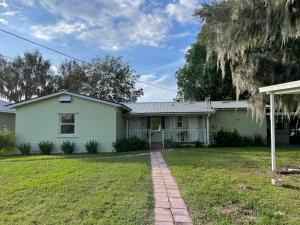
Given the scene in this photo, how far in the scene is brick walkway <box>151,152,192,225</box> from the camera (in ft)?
17.3

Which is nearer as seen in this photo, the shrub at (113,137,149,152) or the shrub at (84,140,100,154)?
the shrub at (84,140,100,154)

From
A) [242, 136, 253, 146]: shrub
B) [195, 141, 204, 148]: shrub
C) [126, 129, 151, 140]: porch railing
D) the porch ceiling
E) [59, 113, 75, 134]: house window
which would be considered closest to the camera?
[59, 113, 75, 134]: house window

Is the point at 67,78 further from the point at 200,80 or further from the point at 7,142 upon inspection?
the point at 7,142

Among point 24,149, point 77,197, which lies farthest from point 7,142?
point 77,197

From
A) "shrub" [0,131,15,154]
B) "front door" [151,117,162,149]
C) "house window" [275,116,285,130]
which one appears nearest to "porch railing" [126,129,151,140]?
"front door" [151,117,162,149]

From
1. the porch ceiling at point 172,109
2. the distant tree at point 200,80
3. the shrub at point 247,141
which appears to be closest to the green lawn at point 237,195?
the porch ceiling at point 172,109

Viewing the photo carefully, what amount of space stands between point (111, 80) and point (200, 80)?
43.6 ft

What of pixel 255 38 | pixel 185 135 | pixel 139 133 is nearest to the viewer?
pixel 255 38

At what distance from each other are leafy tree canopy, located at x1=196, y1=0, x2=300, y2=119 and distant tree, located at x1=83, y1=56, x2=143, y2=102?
2483cm

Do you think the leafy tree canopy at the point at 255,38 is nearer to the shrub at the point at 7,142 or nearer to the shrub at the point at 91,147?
the shrub at the point at 91,147

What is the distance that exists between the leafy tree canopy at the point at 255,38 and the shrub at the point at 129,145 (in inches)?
268

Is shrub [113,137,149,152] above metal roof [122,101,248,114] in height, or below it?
below

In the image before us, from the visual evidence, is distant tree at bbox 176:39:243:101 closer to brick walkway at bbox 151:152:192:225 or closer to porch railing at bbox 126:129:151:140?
porch railing at bbox 126:129:151:140

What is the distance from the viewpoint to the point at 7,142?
1881 centimetres
